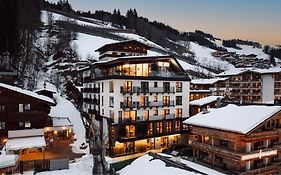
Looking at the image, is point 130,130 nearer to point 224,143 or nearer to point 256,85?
point 224,143

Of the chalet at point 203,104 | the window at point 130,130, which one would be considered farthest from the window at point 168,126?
the window at point 130,130

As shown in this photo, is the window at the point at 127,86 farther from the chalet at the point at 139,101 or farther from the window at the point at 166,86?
the window at the point at 166,86

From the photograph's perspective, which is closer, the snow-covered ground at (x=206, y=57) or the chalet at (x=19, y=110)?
the chalet at (x=19, y=110)

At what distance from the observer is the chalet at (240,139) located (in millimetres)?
27172

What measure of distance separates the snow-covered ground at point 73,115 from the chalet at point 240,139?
15970 millimetres

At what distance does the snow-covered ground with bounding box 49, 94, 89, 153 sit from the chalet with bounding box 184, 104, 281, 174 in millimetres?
15970

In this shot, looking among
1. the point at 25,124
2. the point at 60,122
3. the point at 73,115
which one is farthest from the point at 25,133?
the point at 73,115

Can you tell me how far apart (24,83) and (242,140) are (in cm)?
4775

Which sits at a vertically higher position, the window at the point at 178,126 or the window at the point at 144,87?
the window at the point at 144,87

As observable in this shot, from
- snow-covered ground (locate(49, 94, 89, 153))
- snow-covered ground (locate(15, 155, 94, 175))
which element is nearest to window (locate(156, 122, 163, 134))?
snow-covered ground (locate(49, 94, 89, 153))

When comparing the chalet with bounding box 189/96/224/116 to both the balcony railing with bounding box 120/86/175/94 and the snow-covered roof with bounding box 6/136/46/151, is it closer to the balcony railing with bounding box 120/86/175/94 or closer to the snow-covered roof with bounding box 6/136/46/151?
the balcony railing with bounding box 120/86/175/94

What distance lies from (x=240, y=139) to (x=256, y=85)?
2238 inches

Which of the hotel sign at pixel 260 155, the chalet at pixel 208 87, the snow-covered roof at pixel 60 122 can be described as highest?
the chalet at pixel 208 87

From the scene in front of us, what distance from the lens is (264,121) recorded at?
27.3 metres
